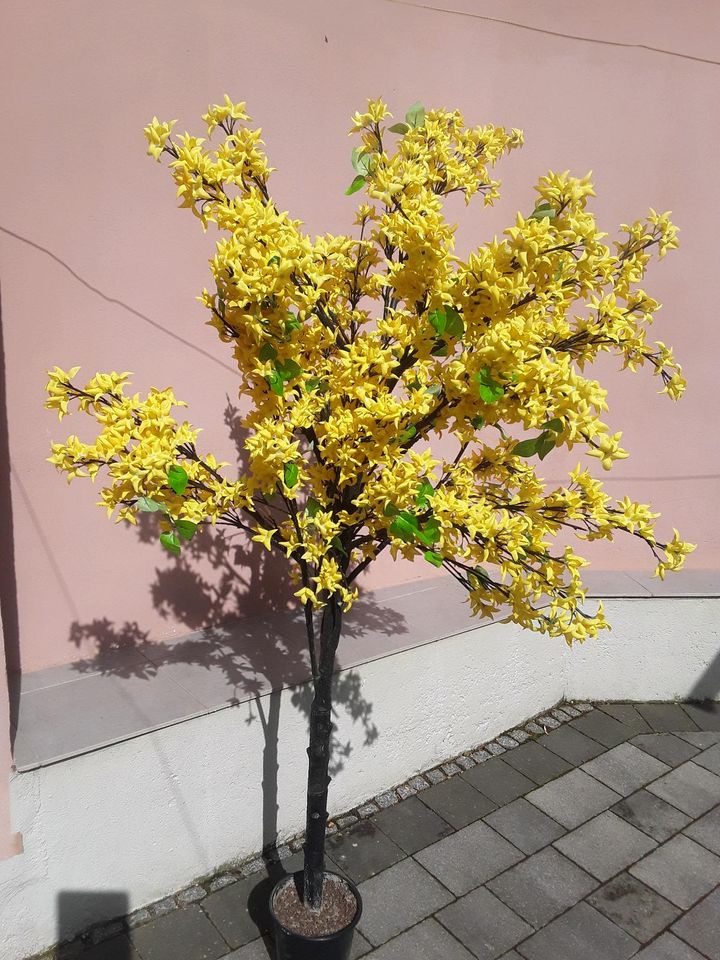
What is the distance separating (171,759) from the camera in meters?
3.44

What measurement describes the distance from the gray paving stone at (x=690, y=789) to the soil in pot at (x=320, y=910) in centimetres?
220

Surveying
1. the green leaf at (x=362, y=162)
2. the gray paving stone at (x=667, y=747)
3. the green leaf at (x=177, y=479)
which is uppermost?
the green leaf at (x=362, y=162)

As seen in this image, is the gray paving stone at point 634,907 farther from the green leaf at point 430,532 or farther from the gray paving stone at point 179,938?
the green leaf at point 430,532

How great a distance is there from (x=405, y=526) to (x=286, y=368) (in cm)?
59

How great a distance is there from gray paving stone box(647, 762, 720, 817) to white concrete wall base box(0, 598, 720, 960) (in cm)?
80

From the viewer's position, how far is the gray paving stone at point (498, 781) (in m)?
4.46

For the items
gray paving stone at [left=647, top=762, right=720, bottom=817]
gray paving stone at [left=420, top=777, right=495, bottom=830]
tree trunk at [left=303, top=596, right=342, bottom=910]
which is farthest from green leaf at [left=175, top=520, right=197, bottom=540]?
gray paving stone at [left=647, top=762, right=720, bottom=817]

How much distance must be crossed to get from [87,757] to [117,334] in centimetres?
192

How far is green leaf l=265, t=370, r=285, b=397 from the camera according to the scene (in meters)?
2.34

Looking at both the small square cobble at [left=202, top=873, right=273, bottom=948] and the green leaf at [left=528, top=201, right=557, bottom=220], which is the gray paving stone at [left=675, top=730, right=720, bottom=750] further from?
the green leaf at [left=528, top=201, right=557, bottom=220]

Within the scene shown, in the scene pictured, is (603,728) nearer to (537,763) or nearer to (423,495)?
(537,763)

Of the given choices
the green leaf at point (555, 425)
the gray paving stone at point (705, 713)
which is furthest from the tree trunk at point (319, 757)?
the gray paving stone at point (705, 713)

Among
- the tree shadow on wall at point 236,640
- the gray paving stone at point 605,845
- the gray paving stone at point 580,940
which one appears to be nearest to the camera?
the gray paving stone at point 580,940

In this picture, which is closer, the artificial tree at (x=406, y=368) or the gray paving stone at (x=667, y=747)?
the artificial tree at (x=406, y=368)
